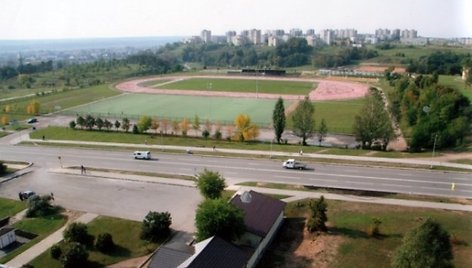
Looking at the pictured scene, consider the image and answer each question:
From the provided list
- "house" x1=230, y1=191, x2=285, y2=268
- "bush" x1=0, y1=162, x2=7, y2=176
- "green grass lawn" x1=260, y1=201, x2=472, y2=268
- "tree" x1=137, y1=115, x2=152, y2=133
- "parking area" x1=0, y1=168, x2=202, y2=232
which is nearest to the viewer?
"green grass lawn" x1=260, y1=201, x2=472, y2=268

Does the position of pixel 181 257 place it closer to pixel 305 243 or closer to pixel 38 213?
pixel 305 243

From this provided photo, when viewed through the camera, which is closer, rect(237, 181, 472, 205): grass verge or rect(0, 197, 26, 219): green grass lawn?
rect(237, 181, 472, 205): grass verge

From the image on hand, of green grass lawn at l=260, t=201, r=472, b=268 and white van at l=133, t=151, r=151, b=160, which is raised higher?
white van at l=133, t=151, r=151, b=160

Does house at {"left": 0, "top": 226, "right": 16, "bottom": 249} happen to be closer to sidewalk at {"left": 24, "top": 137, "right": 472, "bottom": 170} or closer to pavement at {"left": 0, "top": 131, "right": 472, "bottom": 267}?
pavement at {"left": 0, "top": 131, "right": 472, "bottom": 267}

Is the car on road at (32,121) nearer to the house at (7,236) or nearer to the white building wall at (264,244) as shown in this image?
the house at (7,236)

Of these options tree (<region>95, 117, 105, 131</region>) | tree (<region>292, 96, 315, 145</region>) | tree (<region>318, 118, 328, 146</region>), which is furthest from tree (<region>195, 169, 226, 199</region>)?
tree (<region>95, 117, 105, 131</region>)

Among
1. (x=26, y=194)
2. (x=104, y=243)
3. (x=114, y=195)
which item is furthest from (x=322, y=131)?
(x=26, y=194)

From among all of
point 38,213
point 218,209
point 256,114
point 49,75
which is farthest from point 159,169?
point 49,75

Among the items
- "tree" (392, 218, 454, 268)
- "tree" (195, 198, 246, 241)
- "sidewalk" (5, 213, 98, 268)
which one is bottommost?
"sidewalk" (5, 213, 98, 268)
